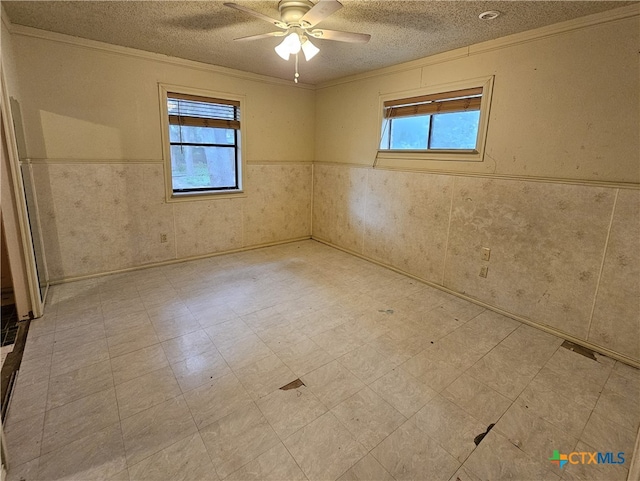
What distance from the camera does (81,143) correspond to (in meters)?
3.33

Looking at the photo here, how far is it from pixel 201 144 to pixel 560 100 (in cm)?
381

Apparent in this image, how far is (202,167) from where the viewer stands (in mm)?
4344

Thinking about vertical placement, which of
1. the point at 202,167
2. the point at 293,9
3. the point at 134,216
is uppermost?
the point at 293,9

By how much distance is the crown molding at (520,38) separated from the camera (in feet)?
7.31

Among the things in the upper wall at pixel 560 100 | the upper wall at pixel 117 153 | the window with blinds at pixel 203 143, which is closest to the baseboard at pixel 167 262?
the upper wall at pixel 117 153

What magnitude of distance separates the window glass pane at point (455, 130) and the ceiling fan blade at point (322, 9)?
1855 mm

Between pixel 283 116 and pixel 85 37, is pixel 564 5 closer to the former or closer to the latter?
pixel 283 116

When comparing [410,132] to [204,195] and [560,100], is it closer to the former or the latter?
[560,100]

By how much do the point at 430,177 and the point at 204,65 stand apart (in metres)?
2.97

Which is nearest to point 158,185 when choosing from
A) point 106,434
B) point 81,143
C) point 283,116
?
point 81,143

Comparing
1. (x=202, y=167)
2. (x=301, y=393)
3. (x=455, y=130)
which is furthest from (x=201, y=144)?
(x=301, y=393)

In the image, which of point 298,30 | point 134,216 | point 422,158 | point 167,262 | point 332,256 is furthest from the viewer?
point 332,256

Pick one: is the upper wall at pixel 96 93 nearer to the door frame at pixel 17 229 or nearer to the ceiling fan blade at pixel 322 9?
the door frame at pixel 17 229

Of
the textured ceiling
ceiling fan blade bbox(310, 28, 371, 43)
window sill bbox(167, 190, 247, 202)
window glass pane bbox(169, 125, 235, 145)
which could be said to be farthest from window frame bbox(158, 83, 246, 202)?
ceiling fan blade bbox(310, 28, 371, 43)
